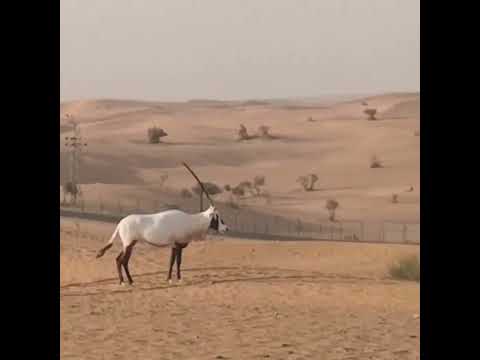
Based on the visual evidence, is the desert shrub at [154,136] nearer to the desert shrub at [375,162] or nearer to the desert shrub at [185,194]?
the desert shrub at [375,162]

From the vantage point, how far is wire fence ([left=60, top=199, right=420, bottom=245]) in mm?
38719

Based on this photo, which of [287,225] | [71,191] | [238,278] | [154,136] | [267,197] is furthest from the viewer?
[154,136]

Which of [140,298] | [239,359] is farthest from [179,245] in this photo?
[239,359]

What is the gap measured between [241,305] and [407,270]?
6.88 metres

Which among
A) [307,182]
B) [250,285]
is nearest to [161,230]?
[250,285]

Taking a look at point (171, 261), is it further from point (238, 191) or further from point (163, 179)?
point (163, 179)

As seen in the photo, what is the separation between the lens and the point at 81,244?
77.4 ft

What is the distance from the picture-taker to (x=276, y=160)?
63875mm

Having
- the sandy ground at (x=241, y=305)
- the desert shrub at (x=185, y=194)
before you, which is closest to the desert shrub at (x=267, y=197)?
the desert shrub at (x=185, y=194)

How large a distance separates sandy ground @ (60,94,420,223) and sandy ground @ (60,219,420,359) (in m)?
20.7
